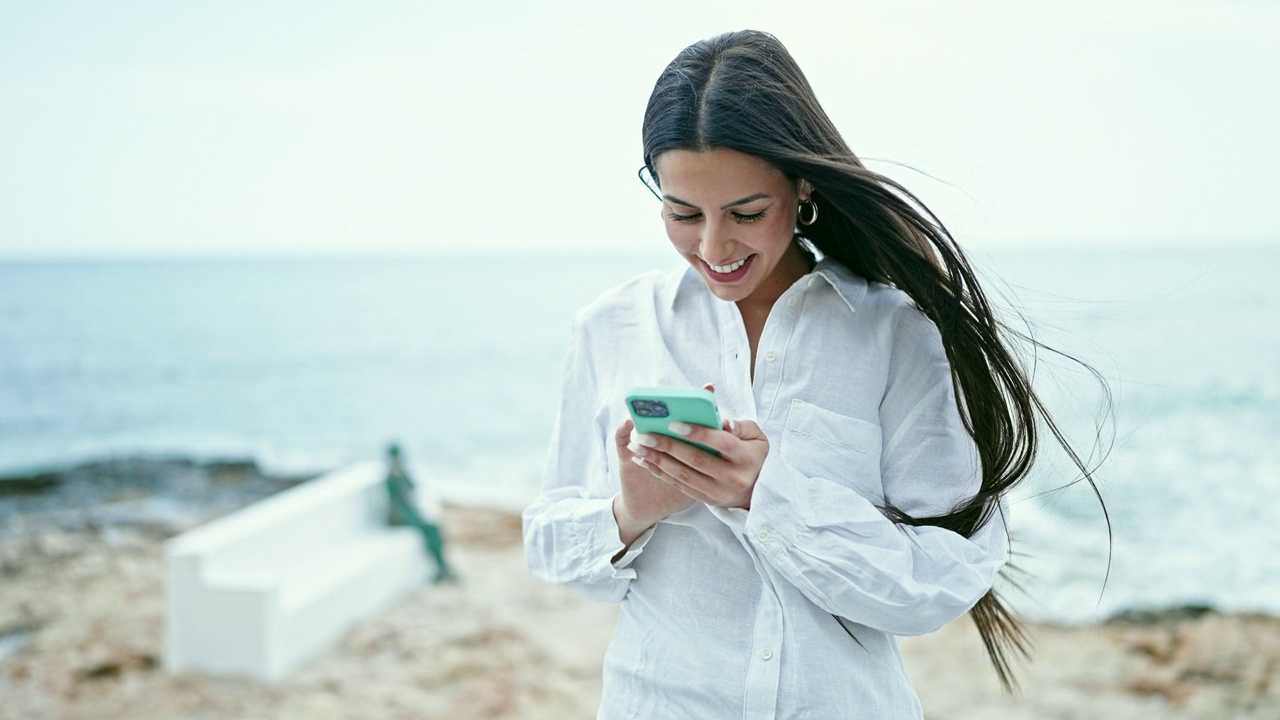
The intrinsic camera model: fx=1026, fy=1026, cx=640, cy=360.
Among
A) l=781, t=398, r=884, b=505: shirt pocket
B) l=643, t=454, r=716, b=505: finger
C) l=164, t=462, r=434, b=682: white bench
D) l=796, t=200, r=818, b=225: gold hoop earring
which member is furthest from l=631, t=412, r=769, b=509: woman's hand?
l=164, t=462, r=434, b=682: white bench

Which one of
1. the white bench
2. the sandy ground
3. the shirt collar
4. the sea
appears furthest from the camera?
the sea

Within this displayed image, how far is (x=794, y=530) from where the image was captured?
4.12 ft

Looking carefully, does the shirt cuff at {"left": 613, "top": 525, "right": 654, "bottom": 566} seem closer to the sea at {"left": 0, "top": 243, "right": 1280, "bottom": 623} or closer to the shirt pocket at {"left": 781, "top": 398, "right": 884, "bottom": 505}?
the shirt pocket at {"left": 781, "top": 398, "right": 884, "bottom": 505}

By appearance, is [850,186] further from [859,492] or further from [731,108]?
[859,492]

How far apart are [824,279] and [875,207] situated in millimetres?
143

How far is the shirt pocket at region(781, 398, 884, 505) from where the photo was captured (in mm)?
1356

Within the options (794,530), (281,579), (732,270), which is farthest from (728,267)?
(281,579)

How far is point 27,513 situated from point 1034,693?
9.86 metres

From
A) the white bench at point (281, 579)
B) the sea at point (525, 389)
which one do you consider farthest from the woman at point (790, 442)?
the white bench at point (281, 579)

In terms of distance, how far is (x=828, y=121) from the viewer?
1.37 m

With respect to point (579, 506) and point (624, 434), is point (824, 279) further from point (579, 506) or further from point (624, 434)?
point (579, 506)

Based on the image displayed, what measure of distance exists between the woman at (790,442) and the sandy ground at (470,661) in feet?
12.3

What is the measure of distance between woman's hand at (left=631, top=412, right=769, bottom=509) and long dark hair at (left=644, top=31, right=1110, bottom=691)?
242mm

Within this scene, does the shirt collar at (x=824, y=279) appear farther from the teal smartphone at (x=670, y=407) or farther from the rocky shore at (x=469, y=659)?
the rocky shore at (x=469, y=659)
